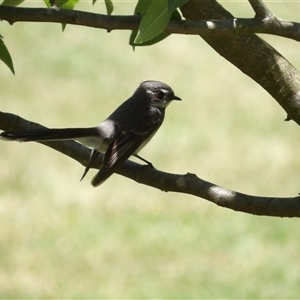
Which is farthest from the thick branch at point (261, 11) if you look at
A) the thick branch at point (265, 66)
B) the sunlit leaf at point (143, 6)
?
the thick branch at point (265, 66)

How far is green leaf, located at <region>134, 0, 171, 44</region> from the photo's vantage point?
233 cm

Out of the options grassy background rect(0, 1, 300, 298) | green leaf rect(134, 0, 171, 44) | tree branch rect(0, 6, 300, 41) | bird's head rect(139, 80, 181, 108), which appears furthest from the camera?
grassy background rect(0, 1, 300, 298)

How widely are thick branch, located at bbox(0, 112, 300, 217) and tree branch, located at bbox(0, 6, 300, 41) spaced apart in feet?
2.25

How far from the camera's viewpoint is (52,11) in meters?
2.72

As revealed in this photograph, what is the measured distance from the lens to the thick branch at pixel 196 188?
2857mm

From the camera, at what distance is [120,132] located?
5.01 metres

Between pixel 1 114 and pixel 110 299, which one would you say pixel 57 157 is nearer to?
pixel 110 299

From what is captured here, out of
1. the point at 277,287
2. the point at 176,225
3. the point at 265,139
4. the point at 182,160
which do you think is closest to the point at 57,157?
the point at 182,160

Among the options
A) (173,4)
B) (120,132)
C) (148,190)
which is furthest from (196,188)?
(148,190)

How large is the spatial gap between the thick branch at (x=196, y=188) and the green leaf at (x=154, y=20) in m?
0.88

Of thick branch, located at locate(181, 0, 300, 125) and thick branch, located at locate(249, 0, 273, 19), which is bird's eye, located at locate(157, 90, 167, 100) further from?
thick branch, located at locate(249, 0, 273, 19)

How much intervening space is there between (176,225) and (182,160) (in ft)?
5.26

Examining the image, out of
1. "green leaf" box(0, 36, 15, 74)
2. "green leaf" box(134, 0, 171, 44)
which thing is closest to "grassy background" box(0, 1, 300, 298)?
"green leaf" box(0, 36, 15, 74)

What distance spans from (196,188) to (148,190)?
630 cm
